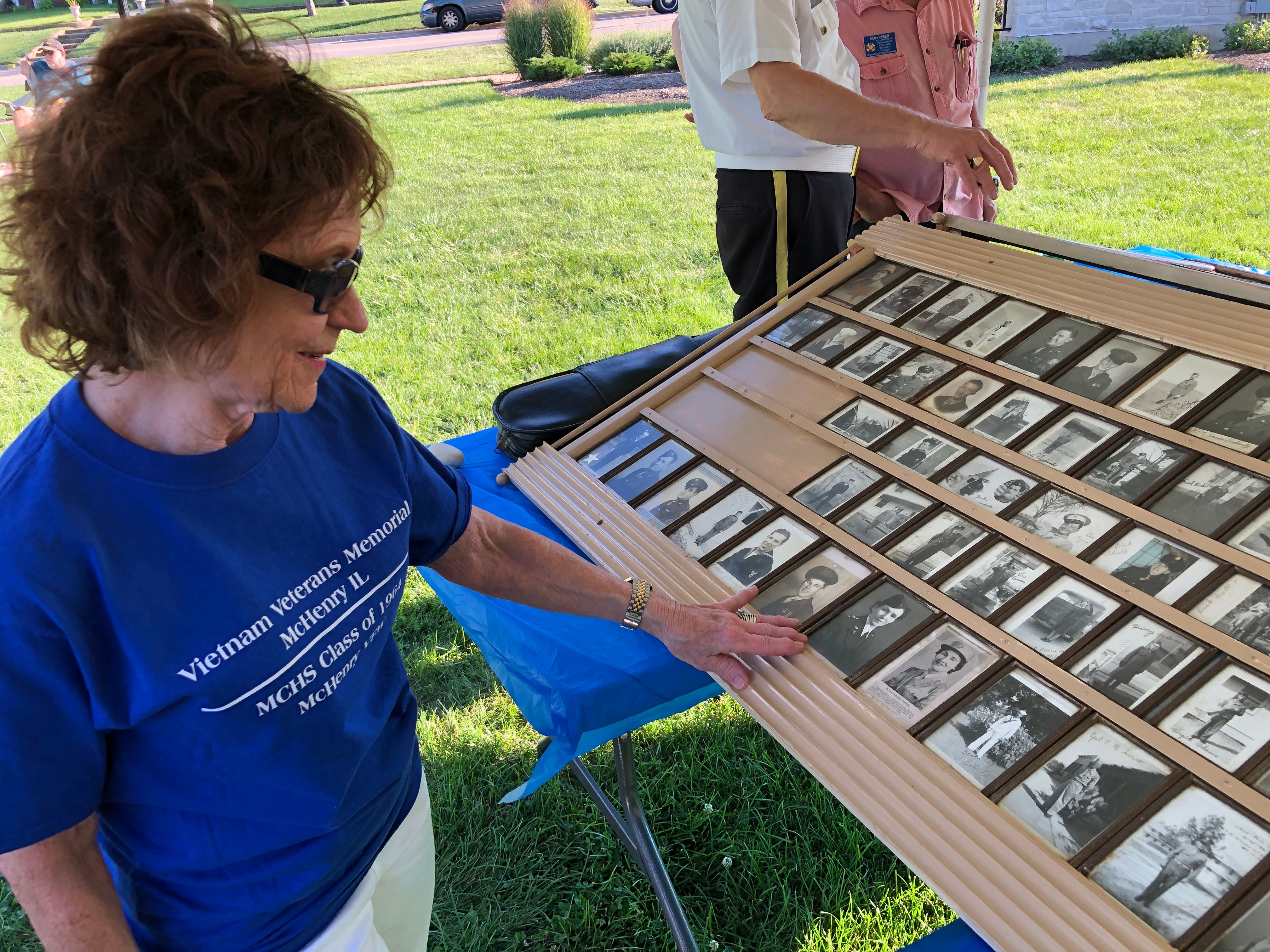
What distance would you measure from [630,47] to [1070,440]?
15.4 meters

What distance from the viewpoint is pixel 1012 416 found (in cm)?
159

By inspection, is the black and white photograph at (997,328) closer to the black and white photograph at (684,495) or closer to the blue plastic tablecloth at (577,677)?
the black and white photograph at (684,495)

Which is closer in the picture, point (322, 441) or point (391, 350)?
point (322, 441)

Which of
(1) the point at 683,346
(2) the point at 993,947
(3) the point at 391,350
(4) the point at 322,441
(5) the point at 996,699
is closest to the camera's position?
(2) the point at 993,947

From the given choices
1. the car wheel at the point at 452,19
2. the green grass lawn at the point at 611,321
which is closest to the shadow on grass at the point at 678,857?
the green grass lawn at the point at 611,321

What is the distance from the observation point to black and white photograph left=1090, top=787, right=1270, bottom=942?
97 centimetres

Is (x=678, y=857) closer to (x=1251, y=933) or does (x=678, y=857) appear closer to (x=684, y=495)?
(x=684, y=495)

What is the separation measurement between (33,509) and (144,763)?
1.07ft

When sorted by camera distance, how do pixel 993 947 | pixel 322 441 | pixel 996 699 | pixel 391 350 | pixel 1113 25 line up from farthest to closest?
pixel 1113 25 < pixel 391 350 < pixel 322 441 < pixel 996 699 < pixel 993 947

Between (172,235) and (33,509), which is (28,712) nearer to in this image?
(33,509)

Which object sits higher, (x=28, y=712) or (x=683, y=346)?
(x=28, y=712)

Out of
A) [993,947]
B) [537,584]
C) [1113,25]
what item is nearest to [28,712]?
[537,584]

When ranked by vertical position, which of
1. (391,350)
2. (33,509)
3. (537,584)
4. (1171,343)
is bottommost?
(391,350)

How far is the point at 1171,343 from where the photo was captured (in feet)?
5.11
